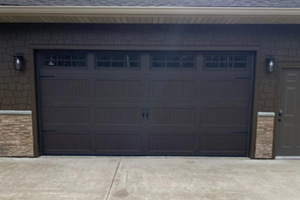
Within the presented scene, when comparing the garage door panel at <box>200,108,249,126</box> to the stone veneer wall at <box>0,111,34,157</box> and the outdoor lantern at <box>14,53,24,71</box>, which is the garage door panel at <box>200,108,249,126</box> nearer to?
the stone veneer wall at <box>0,111,34,157</box>

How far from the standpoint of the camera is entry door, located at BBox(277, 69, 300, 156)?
416cm

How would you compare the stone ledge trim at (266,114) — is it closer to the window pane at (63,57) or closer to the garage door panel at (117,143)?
the garage door panel at (117,143)

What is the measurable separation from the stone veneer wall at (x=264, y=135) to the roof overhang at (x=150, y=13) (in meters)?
1.81

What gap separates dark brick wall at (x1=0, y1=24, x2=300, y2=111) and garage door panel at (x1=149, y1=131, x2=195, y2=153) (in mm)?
1855

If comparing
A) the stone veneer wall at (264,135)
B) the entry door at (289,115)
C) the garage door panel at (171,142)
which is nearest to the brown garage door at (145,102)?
the garage door panel at (171,142)

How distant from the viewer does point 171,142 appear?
4418 mm

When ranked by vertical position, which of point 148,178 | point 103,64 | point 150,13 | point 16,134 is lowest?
point 148,178

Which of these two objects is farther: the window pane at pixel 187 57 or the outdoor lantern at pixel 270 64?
the window pane at pixel 187 57

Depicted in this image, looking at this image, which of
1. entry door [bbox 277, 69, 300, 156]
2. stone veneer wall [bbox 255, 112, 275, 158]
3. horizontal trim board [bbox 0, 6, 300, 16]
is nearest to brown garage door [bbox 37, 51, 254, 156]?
stone veneer wall [bbox 255, 112, 275, 158]

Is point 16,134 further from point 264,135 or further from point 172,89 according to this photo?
point 264,135

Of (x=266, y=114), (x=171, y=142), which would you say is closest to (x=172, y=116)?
(x=171, y=142)

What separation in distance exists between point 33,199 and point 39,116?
1945mm

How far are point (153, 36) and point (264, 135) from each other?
9.72 ft

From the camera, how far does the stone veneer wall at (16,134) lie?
4215 millimetres
